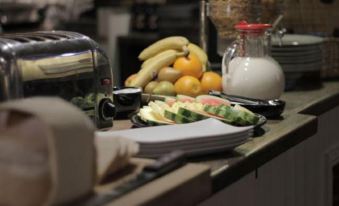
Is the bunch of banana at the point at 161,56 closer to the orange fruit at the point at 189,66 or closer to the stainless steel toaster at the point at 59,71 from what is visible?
the orange fruit at the point at 189,66

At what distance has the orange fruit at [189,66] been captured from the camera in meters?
1.86

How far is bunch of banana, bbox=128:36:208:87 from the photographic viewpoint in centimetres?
188

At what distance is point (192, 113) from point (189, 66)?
399 mm

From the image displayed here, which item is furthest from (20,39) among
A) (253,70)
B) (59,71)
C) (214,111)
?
(253,70)

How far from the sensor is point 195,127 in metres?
1.38

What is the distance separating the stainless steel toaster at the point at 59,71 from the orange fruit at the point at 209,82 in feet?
1.28

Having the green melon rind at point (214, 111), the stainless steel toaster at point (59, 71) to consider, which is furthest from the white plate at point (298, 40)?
the stainless steel toaster at point (59, 71)

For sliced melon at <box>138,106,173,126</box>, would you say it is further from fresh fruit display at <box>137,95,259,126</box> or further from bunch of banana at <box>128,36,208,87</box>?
bunch of banana at <box>128,36,208,87</box>

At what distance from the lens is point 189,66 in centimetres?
186

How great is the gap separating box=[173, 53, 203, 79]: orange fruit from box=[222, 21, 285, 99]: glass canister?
0.08 m

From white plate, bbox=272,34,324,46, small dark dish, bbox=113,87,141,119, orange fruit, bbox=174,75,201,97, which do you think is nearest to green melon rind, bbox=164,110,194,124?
small dark dish, bbox=113,87,141,119

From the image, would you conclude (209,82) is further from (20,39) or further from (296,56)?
(20,39)

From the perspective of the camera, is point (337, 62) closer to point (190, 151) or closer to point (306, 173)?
point (306, 173)

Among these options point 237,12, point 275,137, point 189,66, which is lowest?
point 275,137
